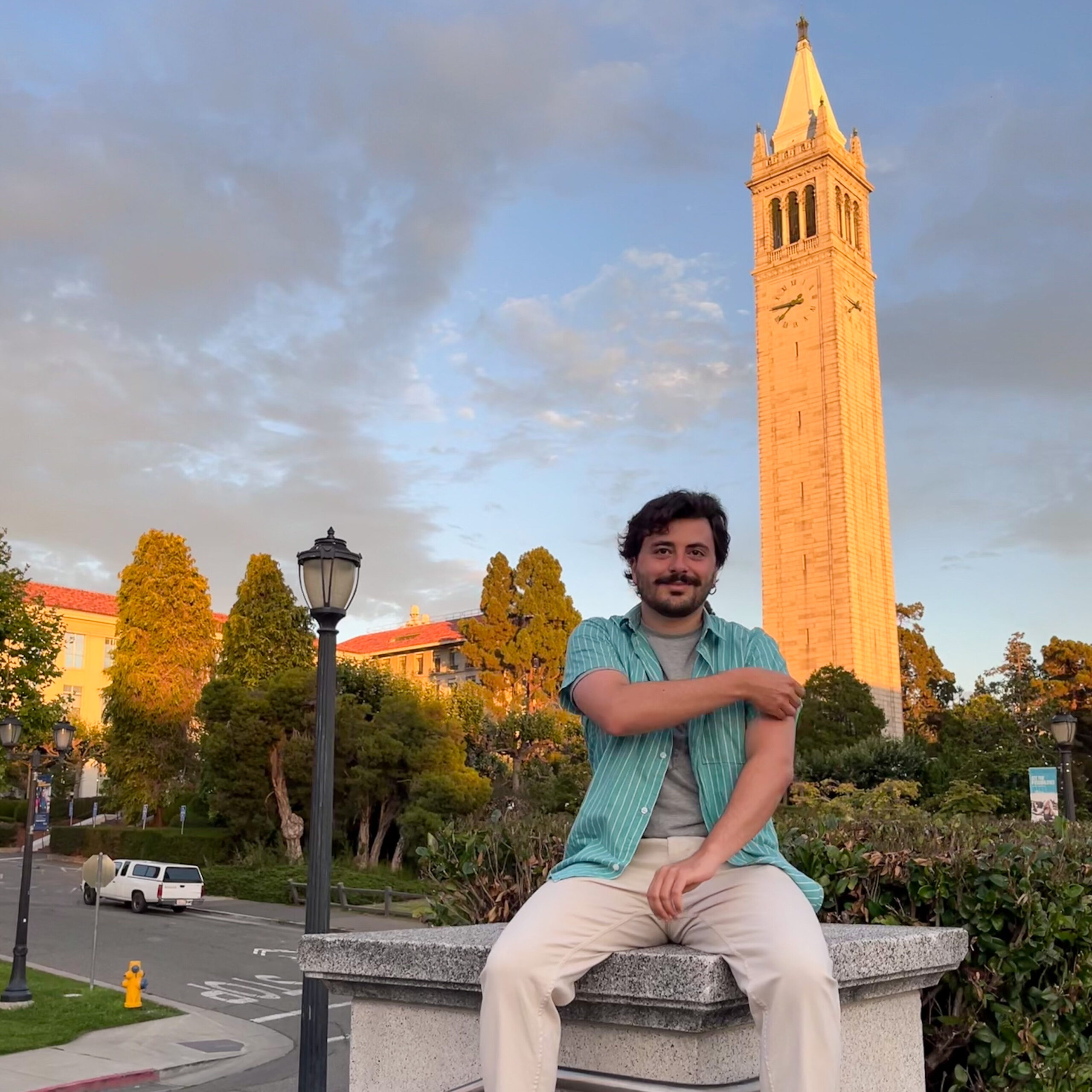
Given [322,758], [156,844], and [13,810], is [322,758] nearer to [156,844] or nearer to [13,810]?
[156,844]

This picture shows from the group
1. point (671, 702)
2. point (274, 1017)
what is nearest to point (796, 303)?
point (274, 1017)

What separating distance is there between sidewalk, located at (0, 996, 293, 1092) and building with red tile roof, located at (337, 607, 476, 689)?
56230 millimetres

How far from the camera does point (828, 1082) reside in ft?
7.97

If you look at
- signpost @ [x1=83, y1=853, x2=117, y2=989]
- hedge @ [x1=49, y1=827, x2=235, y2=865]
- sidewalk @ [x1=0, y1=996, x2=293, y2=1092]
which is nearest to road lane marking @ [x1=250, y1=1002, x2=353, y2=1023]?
sidewalk @ [x1=0, y1=996, x2=293, y2=1092]

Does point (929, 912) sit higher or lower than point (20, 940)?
higher

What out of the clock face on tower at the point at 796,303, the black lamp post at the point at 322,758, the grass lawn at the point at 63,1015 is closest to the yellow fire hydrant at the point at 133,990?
the grass lawn at the point at 63,1015

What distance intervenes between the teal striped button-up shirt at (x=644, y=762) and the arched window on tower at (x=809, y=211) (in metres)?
57.8

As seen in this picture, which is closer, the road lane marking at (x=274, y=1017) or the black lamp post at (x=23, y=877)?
the black lamp post at (x=23, y=877)

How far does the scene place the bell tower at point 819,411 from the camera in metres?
53.3

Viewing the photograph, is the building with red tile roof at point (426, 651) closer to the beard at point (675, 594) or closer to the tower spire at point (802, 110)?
the tower spire at point (802, 110)

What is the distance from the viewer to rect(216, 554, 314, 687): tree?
4675 cm

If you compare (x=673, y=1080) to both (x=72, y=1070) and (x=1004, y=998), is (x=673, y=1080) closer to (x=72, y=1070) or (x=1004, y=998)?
(x=1004, y=998)

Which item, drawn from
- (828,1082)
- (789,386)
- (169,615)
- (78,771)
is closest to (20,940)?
(828,1082)

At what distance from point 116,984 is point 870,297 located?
51.0 meters
